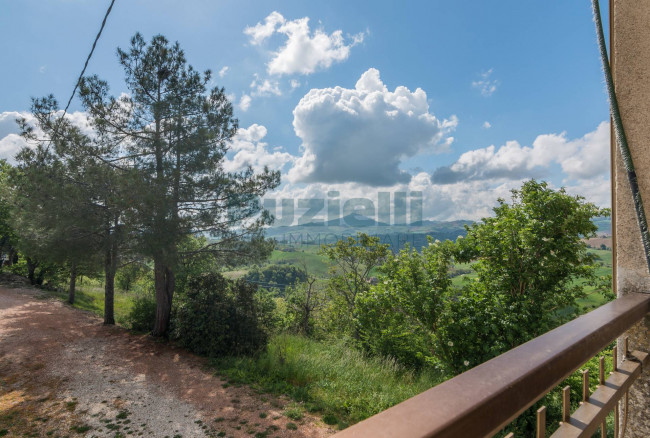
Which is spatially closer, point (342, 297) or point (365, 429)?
point (365, 429)

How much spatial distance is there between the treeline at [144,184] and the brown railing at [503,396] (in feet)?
25.0

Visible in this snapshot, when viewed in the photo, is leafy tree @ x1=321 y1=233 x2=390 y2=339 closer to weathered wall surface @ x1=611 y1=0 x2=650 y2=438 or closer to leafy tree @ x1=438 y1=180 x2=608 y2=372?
leafy tree @ x1=438 y1=180 x2=608 y2=372

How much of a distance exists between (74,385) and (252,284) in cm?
422

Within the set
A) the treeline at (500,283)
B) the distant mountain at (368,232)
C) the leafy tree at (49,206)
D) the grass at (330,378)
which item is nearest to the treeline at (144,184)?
the leafy tree at (49,206)

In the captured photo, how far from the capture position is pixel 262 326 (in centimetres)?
855

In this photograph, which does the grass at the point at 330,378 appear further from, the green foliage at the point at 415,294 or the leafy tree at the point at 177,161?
the leafy tree at the point at 177,161

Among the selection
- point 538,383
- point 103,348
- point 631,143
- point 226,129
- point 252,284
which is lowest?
point 103,348

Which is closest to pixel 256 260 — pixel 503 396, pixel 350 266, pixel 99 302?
pixel 350 266

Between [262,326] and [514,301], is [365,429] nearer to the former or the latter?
[514,301]

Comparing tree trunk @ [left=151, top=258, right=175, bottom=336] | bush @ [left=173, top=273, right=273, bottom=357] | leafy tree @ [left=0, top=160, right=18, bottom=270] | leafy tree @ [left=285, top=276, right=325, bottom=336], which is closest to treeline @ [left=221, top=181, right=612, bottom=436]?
bush @ [left=173, top=273, right=273, bottom=357]

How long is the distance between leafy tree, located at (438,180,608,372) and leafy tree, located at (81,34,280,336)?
18.6ft

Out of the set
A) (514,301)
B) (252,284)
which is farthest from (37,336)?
(514,301)

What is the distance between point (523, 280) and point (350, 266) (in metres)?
6.24

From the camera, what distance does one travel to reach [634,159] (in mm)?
1394
